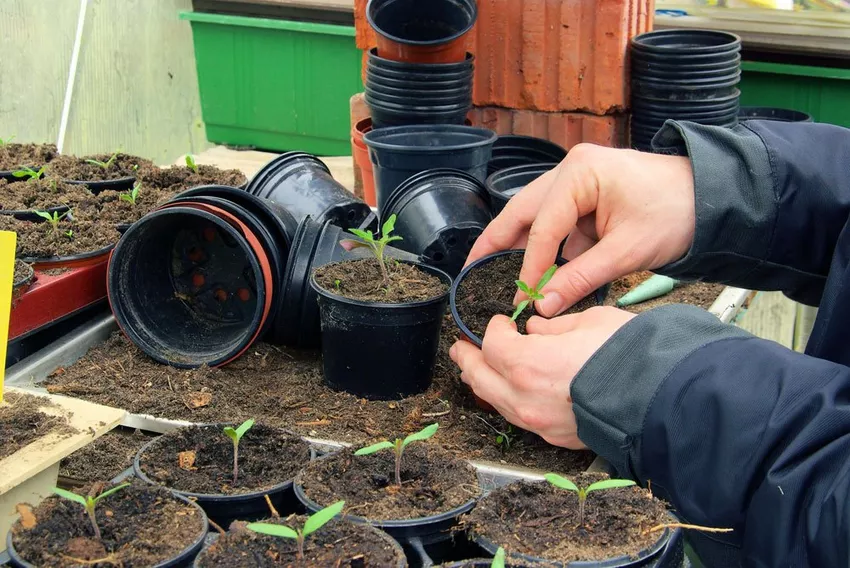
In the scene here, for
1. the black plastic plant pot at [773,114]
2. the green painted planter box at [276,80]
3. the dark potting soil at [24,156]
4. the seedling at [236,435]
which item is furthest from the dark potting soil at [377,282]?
the green painted planter box at [276,80]

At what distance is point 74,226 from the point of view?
7.21 ft

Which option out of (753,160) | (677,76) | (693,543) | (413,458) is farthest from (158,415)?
(677,76)

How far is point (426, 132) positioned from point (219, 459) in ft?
5.84

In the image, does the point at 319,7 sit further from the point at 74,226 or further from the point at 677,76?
the point at 74,226

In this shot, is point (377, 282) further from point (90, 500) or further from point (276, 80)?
point (276, 80)

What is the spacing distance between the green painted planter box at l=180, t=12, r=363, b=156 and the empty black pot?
3.51 meters

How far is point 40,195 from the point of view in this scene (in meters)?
2.42

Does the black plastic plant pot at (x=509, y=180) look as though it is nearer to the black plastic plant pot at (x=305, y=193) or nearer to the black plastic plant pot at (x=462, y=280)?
the black plastic plant pot at (x=305, y=193)

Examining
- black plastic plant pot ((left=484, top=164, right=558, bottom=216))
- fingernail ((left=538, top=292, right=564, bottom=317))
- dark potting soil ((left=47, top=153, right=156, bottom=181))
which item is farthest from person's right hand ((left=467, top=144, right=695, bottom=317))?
dark potting soil ((left=47, top=153, right=156, bottom=181))

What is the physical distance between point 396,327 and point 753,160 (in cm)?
69

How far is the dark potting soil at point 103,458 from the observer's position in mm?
1500

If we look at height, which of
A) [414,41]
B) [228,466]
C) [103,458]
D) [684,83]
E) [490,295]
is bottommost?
[103,458]

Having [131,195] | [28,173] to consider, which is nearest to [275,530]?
[131,195]

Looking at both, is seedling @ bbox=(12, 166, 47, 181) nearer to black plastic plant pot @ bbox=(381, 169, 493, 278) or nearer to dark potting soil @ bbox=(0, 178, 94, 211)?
dark potting soil @ bbox=(0, 178, 94, 211)
